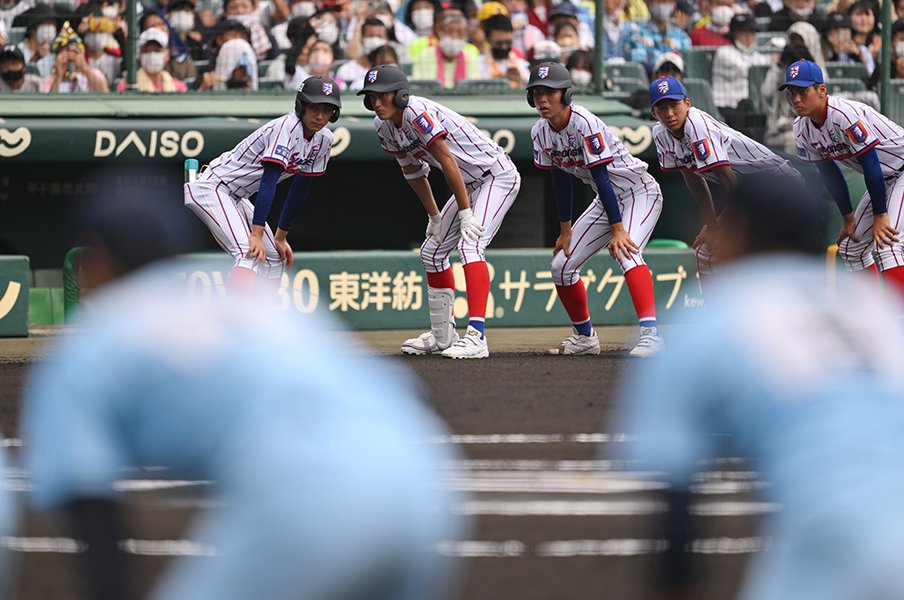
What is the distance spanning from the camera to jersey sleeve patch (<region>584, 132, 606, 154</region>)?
9859 millimetres

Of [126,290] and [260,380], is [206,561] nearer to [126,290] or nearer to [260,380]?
[260,380]

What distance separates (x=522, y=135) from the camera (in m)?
14.4

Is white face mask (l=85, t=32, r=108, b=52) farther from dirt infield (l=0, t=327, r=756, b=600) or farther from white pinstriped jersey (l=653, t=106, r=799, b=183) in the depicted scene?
white pinstriped jersey (l=653, t=106, r=799, b=183)

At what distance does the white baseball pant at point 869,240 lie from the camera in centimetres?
1041

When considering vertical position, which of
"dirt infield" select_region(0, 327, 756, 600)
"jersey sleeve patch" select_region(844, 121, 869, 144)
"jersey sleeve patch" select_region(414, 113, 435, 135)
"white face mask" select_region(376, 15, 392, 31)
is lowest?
"dirt infield" select_region(0, 327, 756, 600)

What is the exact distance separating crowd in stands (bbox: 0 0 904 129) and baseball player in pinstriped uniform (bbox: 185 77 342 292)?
3.73 meters

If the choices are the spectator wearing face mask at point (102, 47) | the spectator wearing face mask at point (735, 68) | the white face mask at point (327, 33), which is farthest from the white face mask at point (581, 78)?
the spectator wearing face mask at point (102, 47)

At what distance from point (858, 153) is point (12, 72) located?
794 cm

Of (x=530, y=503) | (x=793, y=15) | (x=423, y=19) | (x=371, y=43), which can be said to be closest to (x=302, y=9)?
(x=371, y=43)

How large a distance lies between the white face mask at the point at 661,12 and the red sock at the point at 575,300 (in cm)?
645

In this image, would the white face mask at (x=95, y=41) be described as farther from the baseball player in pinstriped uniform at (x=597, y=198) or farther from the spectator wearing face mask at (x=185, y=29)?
the baseball player in pinstriped uniform at (x=597, y=198)

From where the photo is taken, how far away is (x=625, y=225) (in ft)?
33.3

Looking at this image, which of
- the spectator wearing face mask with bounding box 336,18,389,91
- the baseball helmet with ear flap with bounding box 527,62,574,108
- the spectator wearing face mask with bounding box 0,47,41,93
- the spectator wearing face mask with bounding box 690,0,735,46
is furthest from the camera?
the spectator wearing face mask with bounding box 690,0,735,46

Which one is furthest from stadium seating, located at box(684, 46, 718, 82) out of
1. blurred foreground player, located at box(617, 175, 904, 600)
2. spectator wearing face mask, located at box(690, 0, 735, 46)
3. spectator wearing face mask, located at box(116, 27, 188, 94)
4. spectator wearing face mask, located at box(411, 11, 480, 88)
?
blurred foreground player, located at box(617, 175, 904, 600)
